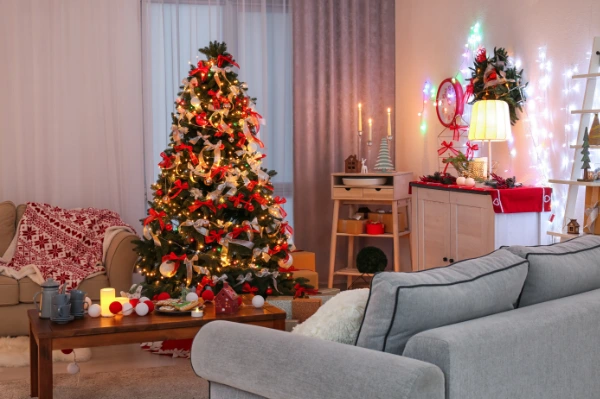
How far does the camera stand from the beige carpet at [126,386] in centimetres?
366

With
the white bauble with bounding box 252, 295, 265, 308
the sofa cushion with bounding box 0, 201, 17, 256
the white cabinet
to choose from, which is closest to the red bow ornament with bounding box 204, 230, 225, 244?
the white bauble with bounding box 252, 295, 265, 308

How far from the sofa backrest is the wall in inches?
75.1

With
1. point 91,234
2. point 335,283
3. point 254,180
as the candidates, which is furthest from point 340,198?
point 91,234

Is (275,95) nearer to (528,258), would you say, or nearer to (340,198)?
(340,198)

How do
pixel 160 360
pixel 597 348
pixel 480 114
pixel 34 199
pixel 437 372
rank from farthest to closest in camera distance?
pixel 34 199 < pixel 480 114 < pixel 160 360 < pixel 597 348 < pixel 437 372

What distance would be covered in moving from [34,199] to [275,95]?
206cm

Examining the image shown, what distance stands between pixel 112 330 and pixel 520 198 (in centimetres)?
234

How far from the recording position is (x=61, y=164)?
19.4 feet

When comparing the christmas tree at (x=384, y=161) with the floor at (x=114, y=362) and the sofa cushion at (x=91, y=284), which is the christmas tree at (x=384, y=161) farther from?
the floor at (x=114, y=362)

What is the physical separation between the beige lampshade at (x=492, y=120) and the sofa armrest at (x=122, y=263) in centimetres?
218

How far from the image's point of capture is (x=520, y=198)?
437cm

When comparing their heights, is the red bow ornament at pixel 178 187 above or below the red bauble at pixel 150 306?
above

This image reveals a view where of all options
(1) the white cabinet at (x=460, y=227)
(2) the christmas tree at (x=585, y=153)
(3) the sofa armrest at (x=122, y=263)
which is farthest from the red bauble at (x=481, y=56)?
(3) the sofa armrest at (x=122, y=263)

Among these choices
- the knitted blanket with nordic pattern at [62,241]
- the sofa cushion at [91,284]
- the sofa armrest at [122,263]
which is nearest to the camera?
the sofa cushion at [91,284]
